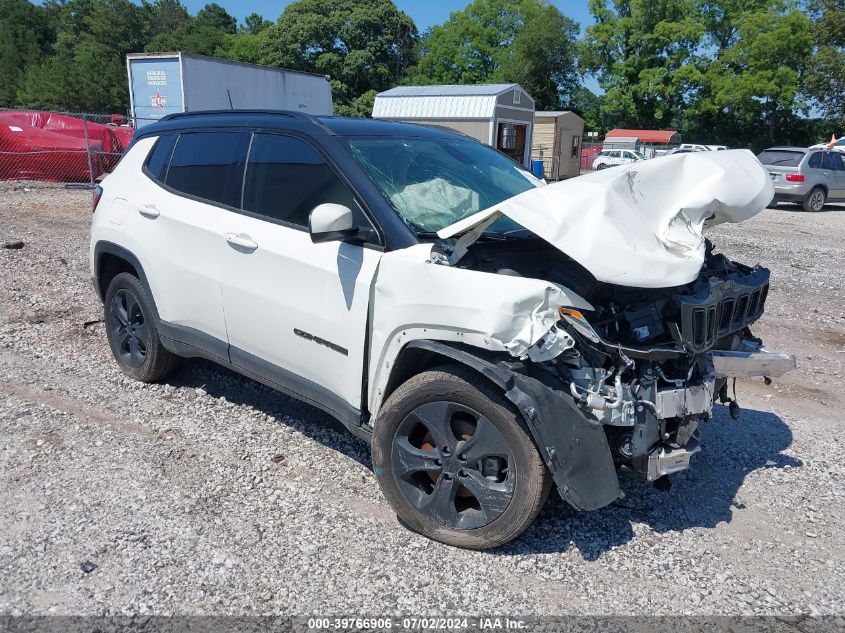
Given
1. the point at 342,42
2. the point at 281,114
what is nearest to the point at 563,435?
the point at 281,114

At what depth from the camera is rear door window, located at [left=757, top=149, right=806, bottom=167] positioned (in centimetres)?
1730

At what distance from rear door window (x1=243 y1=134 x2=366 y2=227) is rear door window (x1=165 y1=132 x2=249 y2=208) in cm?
11

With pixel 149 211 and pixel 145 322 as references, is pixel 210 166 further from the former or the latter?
pixel 145 322

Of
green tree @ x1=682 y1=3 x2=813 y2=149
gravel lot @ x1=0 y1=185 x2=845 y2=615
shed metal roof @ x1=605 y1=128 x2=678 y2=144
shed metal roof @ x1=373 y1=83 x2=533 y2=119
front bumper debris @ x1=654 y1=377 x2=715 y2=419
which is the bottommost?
gravel lot @ x1=0 y1=185 x2=845 y2=615

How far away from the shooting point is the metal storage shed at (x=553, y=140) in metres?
32.5

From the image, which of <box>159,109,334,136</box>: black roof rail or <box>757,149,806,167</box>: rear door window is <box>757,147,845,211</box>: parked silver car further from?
<box>159,109,334,136</box>: black roof rail

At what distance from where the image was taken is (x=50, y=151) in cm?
1717

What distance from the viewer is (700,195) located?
2.92 metres

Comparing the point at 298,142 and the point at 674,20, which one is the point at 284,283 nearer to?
the point at 298,142

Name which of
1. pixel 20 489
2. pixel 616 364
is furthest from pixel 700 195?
pixel 20 489

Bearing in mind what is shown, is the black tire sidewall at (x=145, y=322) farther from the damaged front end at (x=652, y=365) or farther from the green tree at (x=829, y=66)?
the green tree at (x=829, y=66)

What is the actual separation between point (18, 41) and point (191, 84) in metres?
63.6

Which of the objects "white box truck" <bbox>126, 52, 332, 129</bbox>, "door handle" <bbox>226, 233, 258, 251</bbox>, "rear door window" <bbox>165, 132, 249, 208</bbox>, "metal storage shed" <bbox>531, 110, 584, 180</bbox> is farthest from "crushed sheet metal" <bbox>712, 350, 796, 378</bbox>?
"metal storage shed" <bbox>531, 110, 584, 180</bbox>

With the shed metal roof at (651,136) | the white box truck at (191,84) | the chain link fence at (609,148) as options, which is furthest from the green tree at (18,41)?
the shed metal roof at (651,136)
